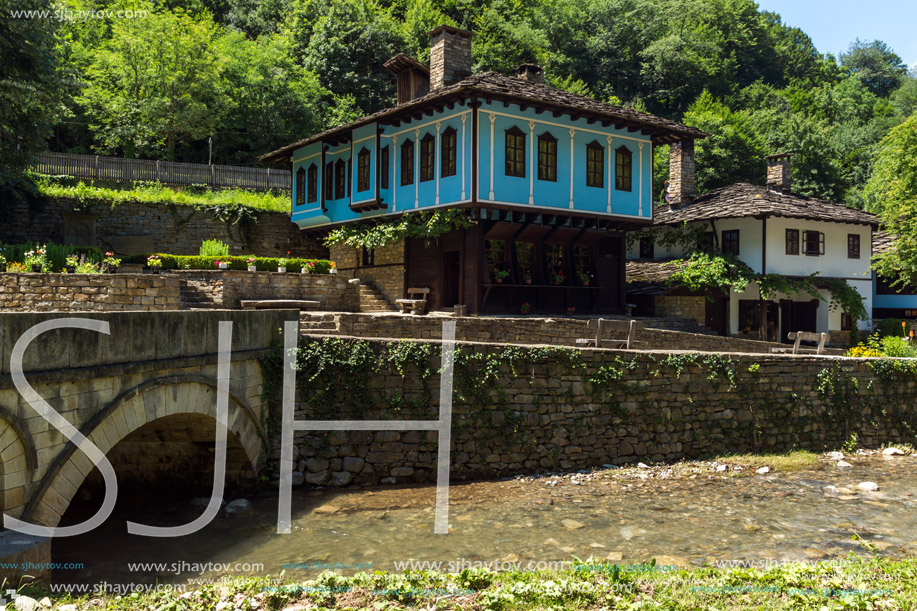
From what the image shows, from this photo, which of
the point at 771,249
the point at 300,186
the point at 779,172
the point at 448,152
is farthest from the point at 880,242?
the point at 300,186

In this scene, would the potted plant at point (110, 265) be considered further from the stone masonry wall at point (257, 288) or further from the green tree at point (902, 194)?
the green tree at point (902, 194)

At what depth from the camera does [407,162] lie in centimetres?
2008

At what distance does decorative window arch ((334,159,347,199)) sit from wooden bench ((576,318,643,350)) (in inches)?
447

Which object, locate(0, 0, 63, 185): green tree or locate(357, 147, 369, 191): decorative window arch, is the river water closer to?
locate(0, 0, 63, 185): green tree

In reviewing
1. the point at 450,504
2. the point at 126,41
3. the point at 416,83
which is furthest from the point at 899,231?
the point at 126,41

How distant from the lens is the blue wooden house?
18.0 metres

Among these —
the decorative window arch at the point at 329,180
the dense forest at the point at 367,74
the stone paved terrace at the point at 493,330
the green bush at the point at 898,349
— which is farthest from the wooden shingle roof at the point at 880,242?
the decorative window arch at the point at 329,180

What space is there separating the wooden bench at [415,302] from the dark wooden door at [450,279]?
602mm

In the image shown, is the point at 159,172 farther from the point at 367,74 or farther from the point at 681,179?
the point at 681,179

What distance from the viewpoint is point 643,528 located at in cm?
898

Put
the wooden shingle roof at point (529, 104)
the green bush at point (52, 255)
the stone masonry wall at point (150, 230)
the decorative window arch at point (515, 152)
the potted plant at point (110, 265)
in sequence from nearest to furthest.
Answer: the green bush at point (52, 255) < the potted plant at point (110, 265) < the wooden shingle roof at point (529, 104) < the decorative window arch at point (515, 152) < the stone masonry wall at point (150, 230)

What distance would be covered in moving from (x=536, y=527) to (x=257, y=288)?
36.4 ft

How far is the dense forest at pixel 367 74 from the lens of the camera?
31.0 meters

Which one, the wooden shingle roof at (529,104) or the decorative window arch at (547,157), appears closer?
the wooden shingle roof at (529,104)
